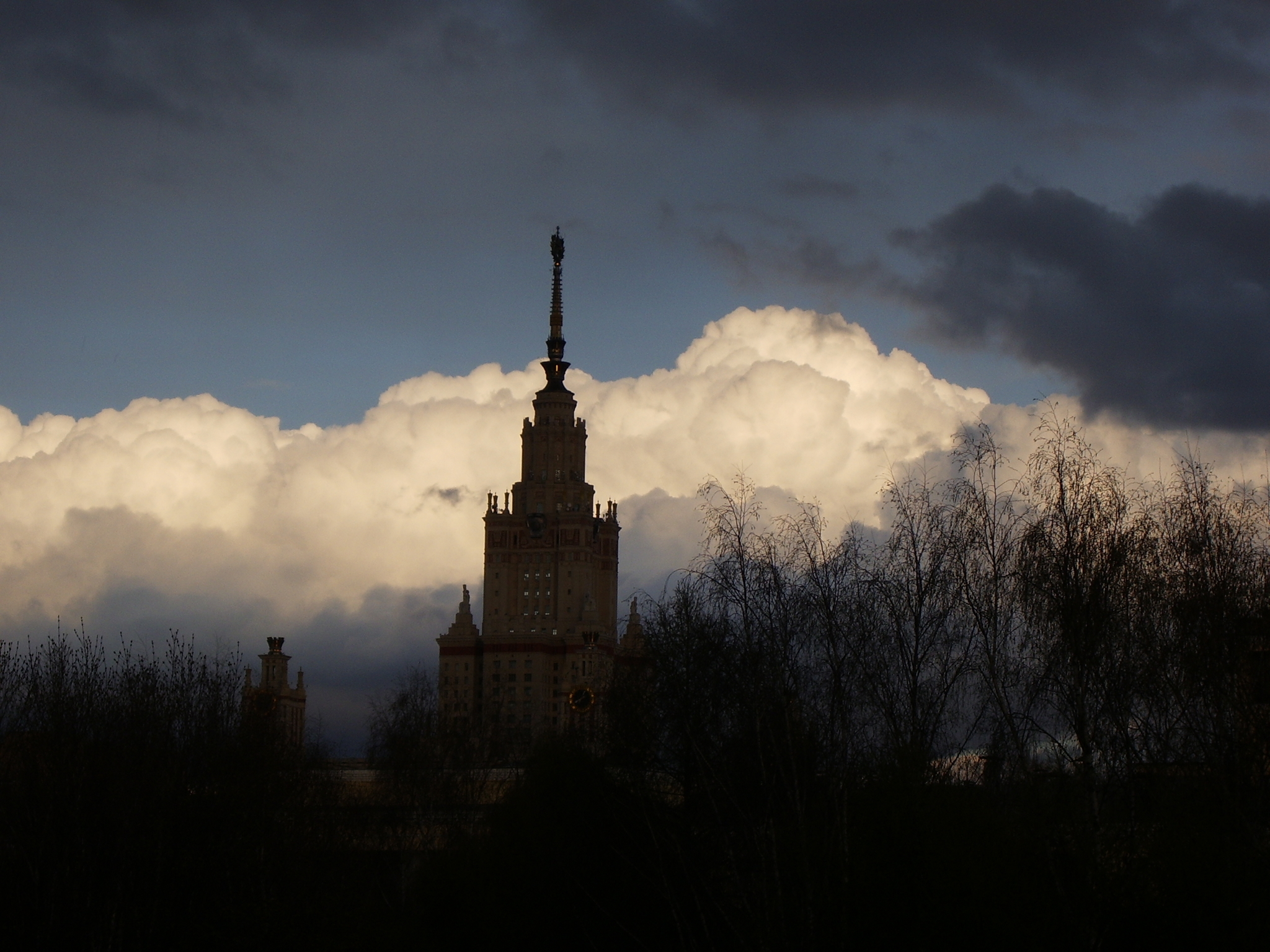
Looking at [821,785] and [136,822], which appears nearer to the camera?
[821,785]

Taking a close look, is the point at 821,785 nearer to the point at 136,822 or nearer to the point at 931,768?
the point at 931,768

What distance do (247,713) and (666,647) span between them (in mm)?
29266

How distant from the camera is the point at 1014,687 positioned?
41.8m

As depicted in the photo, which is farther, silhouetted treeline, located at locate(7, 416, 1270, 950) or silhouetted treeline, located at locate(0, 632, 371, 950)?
silhouetted treeline, located at locate(0, 632, 371, 950)

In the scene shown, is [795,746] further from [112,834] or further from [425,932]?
[112,834]

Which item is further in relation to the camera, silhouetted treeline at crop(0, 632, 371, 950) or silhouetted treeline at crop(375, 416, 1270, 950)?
silhouetted treeline at crop(0, 632, 371, 950)

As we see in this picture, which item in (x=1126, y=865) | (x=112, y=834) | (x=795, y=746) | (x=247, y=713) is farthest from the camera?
(x=247, y=713)

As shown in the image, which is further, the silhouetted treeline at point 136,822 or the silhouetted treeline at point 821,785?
the silhouetted treeline at point 136,822

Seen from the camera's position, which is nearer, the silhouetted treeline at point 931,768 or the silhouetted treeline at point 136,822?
the silhouetted treeline at point 931,768

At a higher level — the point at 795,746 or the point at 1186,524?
the point at 1186,524

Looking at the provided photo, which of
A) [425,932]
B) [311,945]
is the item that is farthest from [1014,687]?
[311,945]

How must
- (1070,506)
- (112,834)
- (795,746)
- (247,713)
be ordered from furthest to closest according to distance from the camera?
(247,713), (112,834), (1070,506), (795,746)

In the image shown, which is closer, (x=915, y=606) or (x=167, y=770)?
(x=915, y=606)

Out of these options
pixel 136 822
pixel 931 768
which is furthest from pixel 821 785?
pixel 136 822
